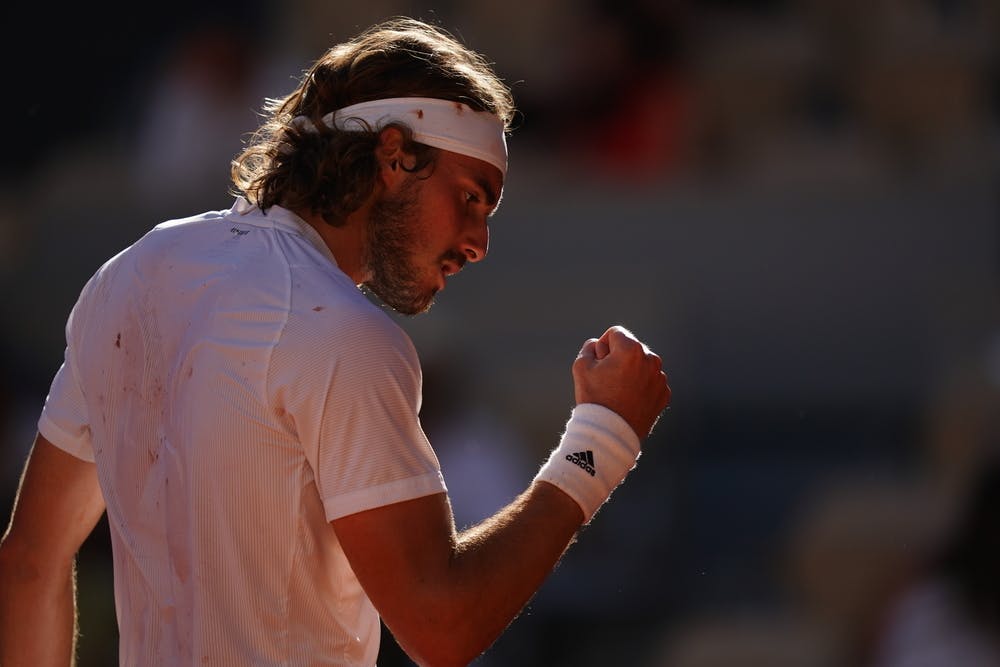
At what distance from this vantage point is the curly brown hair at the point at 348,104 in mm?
2293

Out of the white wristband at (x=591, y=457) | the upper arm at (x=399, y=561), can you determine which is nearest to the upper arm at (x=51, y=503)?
the upper arm at (x=399, y=561)

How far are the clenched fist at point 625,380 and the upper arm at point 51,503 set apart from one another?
2.68 ft

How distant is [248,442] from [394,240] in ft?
1.60

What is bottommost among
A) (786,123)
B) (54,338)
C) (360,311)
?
(54,338)

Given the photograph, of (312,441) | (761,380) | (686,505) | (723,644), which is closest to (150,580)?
(312,441)

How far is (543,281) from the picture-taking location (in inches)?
291

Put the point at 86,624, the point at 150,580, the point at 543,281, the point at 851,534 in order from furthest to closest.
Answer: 1. the point at 543,281
2. the point at 851,534
3. the point at 86,624
4. the point at 150,580

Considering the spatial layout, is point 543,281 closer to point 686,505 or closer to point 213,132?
point 686,505

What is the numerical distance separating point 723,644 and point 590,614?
0.75 meters

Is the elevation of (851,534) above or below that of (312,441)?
below

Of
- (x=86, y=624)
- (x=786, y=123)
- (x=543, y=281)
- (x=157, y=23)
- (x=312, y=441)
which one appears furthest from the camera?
(x=157, y=23)

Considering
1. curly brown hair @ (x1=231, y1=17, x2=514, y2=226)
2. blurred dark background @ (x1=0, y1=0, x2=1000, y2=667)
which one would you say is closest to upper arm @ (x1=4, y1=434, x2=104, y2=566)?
curly brown hair @ (x1=231, y1=17, x2=514, y2=226)

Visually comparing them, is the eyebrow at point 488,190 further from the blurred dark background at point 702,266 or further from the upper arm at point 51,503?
the blurred dark background at point 702,266

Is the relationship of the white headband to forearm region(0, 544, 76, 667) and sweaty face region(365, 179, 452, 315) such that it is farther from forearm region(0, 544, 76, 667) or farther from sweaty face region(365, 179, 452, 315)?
forearm region(0, 544, 76, 667)
